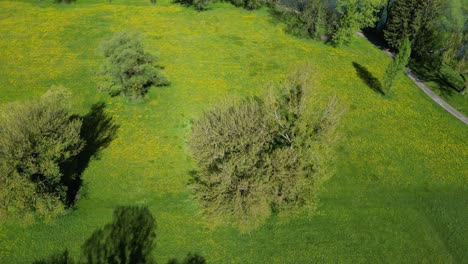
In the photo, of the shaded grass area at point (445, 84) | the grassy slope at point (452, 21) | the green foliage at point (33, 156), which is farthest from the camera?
the grassy slope at point (452, 21)

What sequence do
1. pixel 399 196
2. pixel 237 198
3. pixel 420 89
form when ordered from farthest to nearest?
pixel 420 89
pixel 399 196
pixel 237 198

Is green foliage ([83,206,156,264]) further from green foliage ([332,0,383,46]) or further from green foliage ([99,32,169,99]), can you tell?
green foliage ([332,0,383,46])

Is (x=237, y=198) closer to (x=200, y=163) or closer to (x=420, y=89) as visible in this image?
(x=200, y=163)

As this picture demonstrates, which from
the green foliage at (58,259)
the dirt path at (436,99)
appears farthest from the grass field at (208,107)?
the dirt path at (436,99)

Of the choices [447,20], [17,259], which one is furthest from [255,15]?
[17,259]

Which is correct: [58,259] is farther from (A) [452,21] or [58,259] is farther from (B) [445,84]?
(A) [452,21]

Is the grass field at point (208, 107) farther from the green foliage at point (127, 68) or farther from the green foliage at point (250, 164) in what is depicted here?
the green foliage at point (250, 164)
